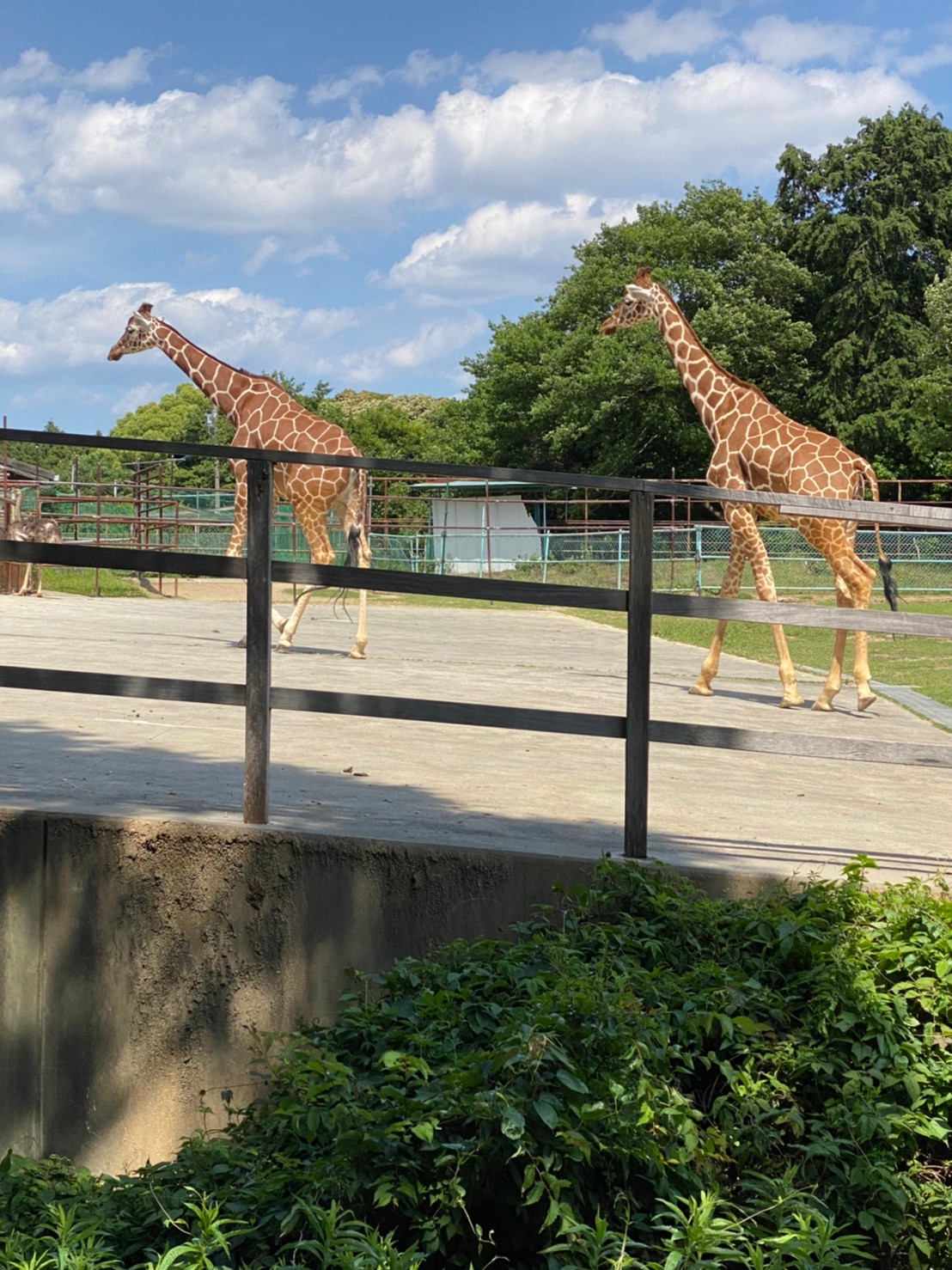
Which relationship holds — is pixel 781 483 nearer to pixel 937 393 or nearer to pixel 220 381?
pixel 220 381

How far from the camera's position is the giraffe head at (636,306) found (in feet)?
38.1

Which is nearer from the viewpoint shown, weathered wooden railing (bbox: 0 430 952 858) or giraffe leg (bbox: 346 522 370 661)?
weathered wooden railing (bbox: 0 430 952 858)

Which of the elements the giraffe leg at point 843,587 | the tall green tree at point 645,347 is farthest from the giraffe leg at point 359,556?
the tall green tree at point 645,347

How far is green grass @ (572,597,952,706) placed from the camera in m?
13.0

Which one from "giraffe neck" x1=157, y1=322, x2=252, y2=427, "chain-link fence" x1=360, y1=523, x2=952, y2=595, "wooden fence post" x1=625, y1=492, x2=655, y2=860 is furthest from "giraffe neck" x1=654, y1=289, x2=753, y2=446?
"chain-link fence" x1=360, y1=523, x2=952, y2=595

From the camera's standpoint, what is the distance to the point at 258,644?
4.14 metres

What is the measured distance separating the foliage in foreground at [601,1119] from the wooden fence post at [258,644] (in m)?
0.71

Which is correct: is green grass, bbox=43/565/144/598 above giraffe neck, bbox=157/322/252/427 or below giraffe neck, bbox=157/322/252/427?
below

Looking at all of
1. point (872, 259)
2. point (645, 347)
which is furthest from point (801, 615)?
point (872, 259)

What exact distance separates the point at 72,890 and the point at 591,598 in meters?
1.77

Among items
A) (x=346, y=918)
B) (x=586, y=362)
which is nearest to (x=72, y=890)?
(x=346, y=918)

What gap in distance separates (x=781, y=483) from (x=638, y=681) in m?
6.33

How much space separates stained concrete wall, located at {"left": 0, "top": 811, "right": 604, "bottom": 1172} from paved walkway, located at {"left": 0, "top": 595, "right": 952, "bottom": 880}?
0.15 m

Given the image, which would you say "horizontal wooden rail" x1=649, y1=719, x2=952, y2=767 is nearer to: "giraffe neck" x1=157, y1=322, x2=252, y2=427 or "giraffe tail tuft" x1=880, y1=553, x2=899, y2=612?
"giraffe tail tuft" x1=880, y1=553, x2=899, y2=612
